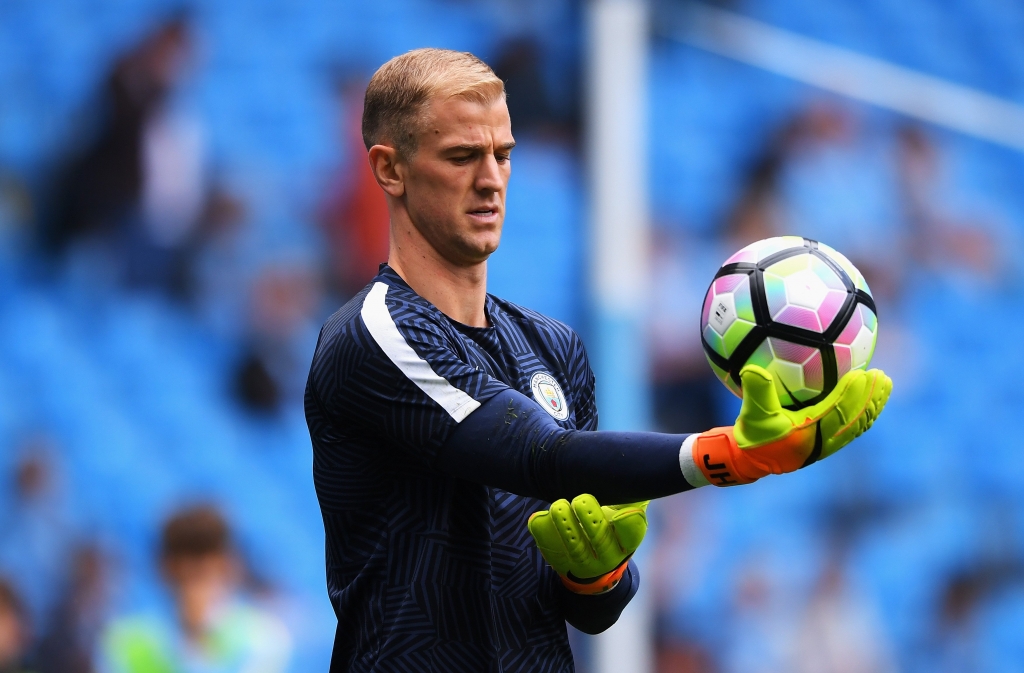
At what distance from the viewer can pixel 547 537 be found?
7.33 feet

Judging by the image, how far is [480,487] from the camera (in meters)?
2.38

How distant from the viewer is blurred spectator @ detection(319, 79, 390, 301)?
23.4ft

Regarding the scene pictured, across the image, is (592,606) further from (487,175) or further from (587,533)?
(487,175)

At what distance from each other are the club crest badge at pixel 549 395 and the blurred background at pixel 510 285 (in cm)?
411

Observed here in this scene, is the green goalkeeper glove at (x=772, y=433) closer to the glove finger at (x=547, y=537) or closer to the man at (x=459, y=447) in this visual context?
the man at (x=459, y=447)

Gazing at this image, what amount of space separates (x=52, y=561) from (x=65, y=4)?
3066 millimetres

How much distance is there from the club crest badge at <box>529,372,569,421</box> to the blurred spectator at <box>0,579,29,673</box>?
4.47 meters

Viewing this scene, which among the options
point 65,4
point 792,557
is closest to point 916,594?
point 792,557

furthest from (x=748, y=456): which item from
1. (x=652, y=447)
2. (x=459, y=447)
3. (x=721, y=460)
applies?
(x=459, y=447)

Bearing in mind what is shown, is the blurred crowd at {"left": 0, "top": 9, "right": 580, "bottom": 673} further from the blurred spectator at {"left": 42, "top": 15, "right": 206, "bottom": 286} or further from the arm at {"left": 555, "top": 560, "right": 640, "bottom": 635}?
the arm at {"left": 555, "top": 560, "right": 640, "bottom": 635}

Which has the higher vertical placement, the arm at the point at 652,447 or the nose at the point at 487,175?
the nose at the point at 487,175

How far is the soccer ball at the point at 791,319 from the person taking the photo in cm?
235

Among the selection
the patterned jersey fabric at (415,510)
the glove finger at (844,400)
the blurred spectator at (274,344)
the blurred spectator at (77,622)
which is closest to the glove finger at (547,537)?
the patterned jersey fabric at (415,510)

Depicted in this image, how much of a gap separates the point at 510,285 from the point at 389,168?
5.18 metres
